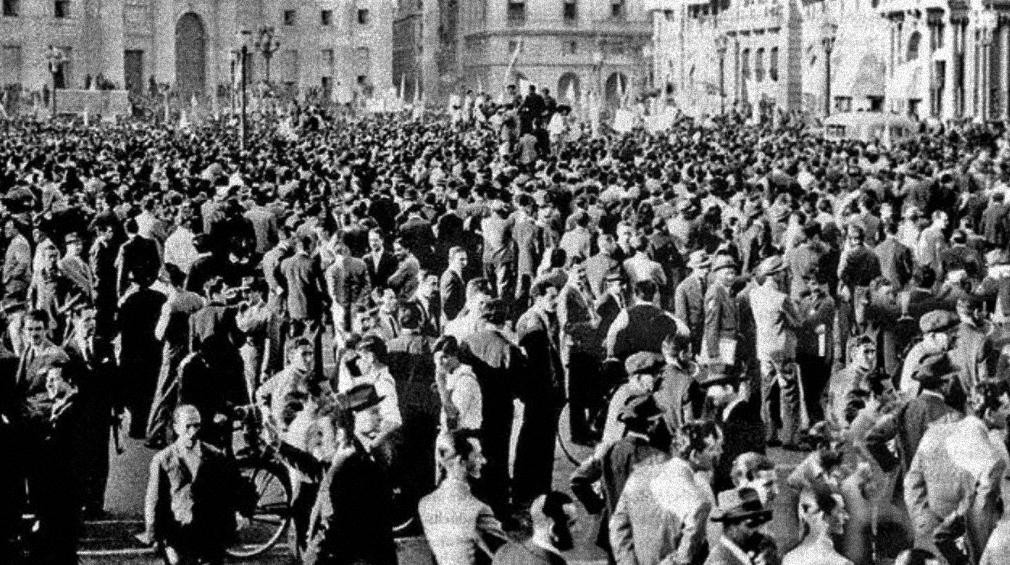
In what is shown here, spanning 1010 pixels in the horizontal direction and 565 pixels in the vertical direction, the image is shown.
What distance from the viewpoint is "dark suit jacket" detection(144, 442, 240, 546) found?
28.1ft

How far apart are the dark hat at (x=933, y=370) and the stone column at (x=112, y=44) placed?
8014 cm

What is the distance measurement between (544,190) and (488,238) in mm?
3116

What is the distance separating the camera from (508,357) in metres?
11.0

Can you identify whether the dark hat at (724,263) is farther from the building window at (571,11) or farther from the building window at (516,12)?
the building window at (571,11)

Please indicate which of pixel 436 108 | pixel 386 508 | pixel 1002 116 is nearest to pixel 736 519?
pixel 386 508

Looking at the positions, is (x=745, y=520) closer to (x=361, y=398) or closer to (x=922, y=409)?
(x=922, y=409)

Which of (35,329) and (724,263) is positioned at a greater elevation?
(724,263)

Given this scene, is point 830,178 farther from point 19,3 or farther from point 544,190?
point 19,3

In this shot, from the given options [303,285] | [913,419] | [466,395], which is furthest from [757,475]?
[303,285]

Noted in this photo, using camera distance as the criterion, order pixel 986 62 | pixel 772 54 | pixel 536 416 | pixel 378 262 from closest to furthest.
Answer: pixel 536 416 → pixel 378 262 → pixel 986 62 → pixel 772 54

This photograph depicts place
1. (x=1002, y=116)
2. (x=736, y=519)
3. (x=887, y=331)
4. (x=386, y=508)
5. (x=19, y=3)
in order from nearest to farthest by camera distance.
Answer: (x=736, y=519)
(x=386, y=508)
(x=887, y=331)
(x=1002, y=116)
(x=19, y=3)

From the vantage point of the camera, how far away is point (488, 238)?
19000 millimetres

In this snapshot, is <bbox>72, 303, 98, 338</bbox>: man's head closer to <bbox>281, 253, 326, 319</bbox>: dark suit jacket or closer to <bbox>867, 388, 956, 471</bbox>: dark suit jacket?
<bbox>281, 253, 326, 319</bbox>: dark suit jacket

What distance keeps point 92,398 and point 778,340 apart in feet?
17.4
